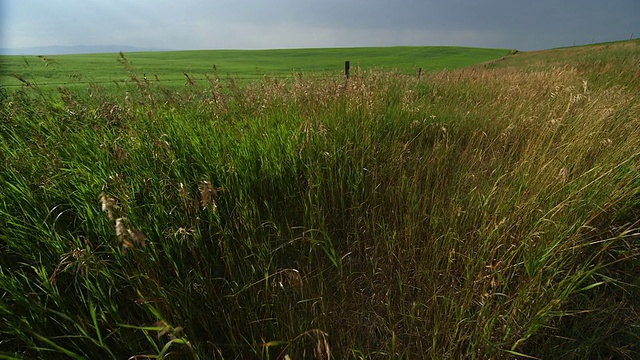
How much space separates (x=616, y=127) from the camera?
2744mm

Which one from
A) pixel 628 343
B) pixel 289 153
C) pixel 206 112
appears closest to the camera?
pixel 628 343

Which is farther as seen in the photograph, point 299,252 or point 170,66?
point 170,66

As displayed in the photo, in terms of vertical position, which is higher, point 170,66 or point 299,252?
point 170,66

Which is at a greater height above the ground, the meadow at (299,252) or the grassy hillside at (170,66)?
the grassy hillside at (170,66)

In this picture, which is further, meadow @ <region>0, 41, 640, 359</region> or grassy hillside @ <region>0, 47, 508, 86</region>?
grassy hillside @ <region>0, 47, 508, 86</region>

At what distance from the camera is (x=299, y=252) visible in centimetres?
157

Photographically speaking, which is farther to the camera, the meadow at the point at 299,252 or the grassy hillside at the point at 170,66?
the grassy hillside at the point at 170,66

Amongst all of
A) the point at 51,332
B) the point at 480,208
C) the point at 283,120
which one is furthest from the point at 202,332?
the point at 283,120

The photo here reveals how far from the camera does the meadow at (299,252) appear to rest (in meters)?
1.08

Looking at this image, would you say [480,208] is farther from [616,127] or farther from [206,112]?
[206,112]

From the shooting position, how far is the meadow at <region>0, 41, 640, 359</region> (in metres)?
1.08

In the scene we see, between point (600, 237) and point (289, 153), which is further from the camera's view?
point (289, 153)

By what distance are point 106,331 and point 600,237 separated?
2399 millimetres

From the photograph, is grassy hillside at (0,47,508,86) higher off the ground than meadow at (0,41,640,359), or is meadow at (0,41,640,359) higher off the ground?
grassy hillside at (0,47,508,86)
